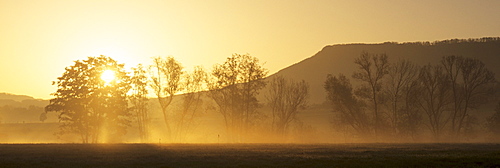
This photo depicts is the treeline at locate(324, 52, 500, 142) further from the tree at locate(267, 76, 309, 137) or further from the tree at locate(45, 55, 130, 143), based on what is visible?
the tree at locate(45, 55, 130, 143)

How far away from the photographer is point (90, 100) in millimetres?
85750

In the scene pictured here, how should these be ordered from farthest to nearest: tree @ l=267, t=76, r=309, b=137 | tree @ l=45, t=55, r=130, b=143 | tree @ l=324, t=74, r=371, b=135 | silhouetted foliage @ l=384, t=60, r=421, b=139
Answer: tree @ l=267, t=76, r=309, b=137 < tree @ l=324, t=74, r=371, b=135 < silhouetted foliage @ l=384, t=60, r=421, b=139 < tree @ l=45, t=55, r=130, b=143

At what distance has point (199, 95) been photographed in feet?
320

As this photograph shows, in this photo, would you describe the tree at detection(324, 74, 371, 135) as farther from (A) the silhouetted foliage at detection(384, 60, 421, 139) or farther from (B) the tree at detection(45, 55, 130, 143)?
(B) the tree at detection(45, 55, 130, 143)

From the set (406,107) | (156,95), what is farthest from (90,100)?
(406,107)

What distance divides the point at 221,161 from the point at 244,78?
61519 millimetres

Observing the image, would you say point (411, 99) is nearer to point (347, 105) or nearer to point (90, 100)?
point (347, 105)

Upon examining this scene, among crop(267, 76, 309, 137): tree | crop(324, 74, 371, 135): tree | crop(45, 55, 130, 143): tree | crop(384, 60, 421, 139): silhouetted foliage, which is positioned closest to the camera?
crop(45, 55, 130, 143): tree

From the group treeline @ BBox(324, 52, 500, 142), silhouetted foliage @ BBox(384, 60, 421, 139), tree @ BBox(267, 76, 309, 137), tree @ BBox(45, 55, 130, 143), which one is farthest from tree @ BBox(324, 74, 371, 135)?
tree @ BBox(45, 55, 130, 143)

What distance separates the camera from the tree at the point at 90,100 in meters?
85.1

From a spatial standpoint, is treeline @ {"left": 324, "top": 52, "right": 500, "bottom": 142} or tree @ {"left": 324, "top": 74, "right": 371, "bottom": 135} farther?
tree @ {"left": 324, "top": 74, "right": 371, "bottom": 135}

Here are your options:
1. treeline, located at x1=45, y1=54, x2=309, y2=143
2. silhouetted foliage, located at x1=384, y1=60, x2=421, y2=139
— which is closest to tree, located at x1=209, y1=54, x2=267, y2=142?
treeline, located at x1=45, y1=54, x2=309, y2=143

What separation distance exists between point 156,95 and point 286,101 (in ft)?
100.0

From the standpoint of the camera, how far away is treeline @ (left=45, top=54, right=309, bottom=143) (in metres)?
85.6
